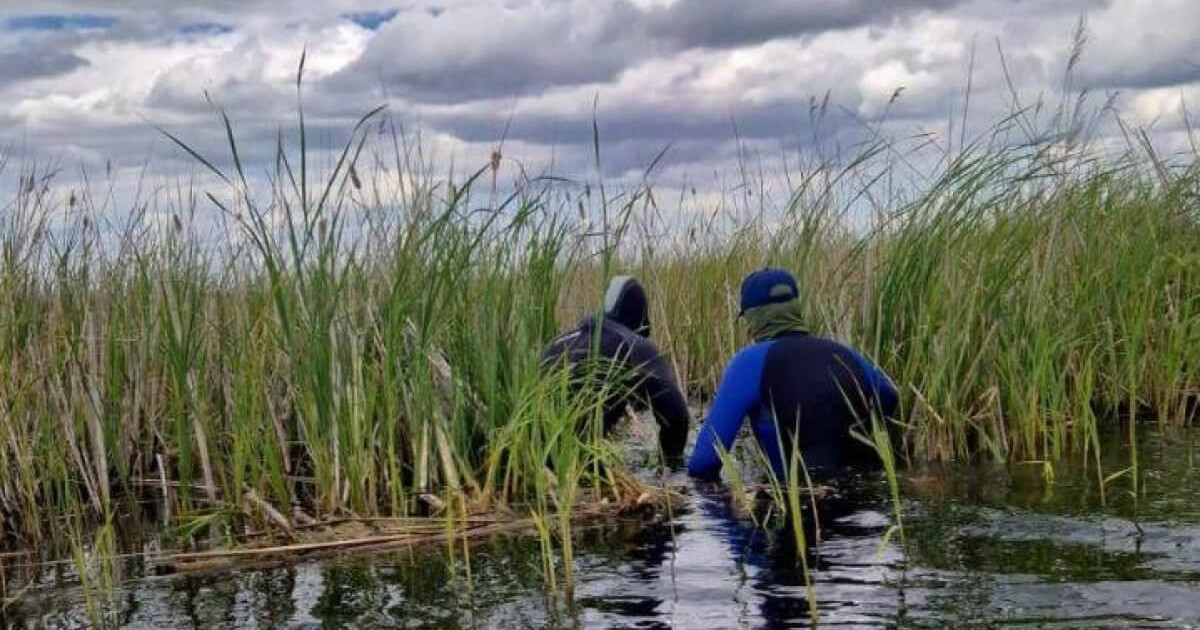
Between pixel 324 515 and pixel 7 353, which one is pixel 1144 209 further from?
pixel 7 353

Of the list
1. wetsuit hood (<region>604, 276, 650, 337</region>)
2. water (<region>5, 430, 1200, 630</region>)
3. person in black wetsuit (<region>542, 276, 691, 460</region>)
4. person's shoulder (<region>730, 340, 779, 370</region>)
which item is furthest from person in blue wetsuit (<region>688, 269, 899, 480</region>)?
wetsuit hood (<region>604, 276, 650, 337</region>)

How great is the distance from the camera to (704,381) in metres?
10.9

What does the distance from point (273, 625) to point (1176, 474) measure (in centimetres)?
454

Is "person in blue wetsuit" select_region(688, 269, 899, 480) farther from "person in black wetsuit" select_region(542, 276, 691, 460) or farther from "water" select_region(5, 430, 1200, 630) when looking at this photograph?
"person in black wetsuit" select_region(542, 276, 691, 460)

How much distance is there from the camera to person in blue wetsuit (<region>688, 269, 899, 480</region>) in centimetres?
716

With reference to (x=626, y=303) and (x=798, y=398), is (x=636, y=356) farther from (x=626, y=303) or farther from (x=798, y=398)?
(x=798, y=398)

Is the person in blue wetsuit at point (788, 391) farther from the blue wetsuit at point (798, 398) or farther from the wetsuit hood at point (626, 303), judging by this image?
the wetsuit hood at point (626, 303)

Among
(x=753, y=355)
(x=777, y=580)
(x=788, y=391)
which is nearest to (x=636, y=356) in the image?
(x=753, y=355)

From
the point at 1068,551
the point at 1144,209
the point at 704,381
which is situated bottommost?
the point at 1068,551

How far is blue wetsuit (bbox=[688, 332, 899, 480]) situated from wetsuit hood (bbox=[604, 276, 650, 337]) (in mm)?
1579

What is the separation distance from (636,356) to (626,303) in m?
0.51

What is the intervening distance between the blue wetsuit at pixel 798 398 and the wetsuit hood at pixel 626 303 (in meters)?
1.58

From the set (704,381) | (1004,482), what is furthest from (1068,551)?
(704,381)

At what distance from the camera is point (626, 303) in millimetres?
8805
